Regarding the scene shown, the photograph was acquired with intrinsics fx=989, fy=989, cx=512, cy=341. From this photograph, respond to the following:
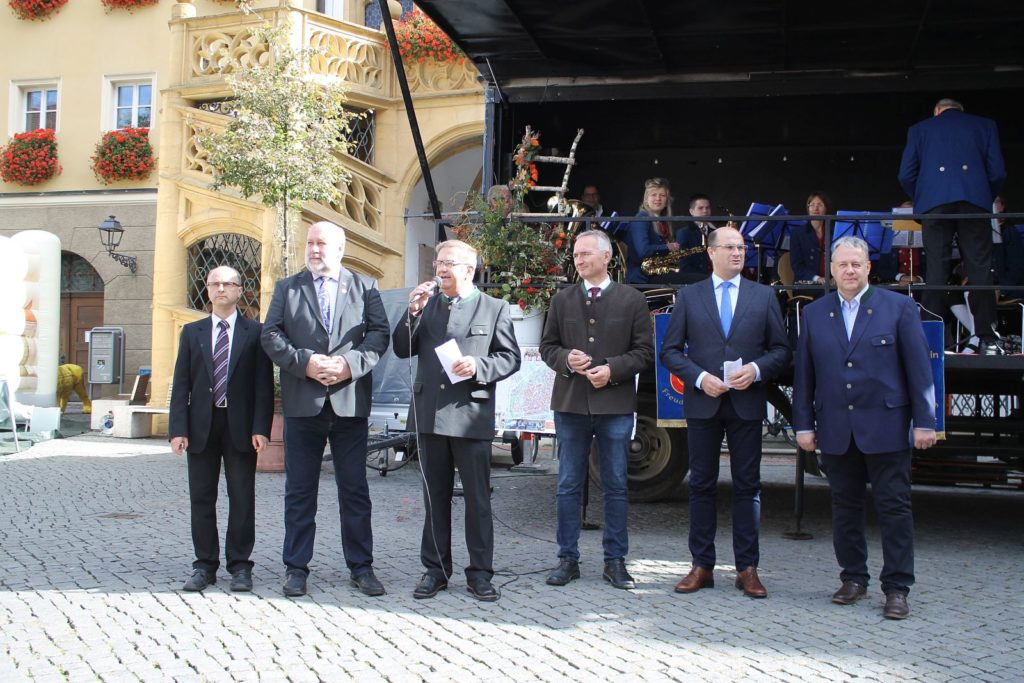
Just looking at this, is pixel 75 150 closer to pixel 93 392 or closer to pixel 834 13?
pixel 93 392

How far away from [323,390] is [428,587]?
118 cm

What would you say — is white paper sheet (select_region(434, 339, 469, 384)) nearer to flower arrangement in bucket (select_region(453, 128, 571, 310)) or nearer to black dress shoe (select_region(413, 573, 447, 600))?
black dress shoe (select_region(413, 573, 447, 600))

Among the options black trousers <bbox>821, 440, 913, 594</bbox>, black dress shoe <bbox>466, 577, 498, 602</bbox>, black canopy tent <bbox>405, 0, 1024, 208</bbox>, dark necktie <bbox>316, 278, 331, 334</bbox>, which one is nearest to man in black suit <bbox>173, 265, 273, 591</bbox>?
dark necktie <bbox>316, 278, 331, 334</bbox>

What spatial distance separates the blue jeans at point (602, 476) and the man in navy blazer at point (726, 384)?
39 centimetres

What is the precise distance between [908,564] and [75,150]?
19657mm

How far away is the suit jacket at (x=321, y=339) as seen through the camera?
17.2 feet

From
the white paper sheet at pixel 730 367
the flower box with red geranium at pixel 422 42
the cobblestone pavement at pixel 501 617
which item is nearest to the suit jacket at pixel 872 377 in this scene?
the white paper sheet at pixel 730 367

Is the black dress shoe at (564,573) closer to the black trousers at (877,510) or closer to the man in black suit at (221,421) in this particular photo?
the black trousers at (877,510)

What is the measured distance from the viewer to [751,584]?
5.38 metres

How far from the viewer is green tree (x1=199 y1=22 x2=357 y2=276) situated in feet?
42.5

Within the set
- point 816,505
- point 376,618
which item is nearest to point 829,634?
point 376,618

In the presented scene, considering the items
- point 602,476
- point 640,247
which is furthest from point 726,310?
point 640,247

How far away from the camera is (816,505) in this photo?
29.3 feet

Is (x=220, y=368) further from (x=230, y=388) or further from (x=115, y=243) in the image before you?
(x=115, y=243)
